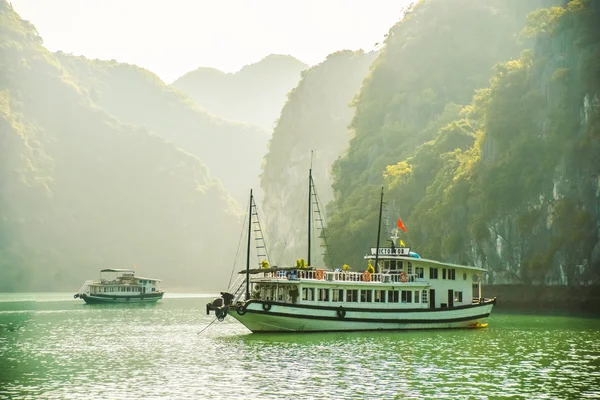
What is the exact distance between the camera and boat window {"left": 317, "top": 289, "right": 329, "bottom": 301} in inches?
2247

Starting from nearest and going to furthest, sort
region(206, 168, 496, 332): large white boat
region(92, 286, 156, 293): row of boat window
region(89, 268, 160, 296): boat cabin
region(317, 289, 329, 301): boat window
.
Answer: region(206, 168, 496, 332): large white boat < region(317, 289, 329, 301): boat window < region(92, 286, 156, 293): row of boat window < region(89, 268, 160, 296): boat cabin

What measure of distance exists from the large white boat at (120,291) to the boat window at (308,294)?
218 ft

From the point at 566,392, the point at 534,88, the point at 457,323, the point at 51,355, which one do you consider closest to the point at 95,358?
the point at 51,355

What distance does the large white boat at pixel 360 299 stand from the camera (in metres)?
56.1

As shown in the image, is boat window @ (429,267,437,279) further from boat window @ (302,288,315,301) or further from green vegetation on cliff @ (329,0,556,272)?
green vegetation on cliff @ (329,0,556,272)

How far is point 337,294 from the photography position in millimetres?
57594

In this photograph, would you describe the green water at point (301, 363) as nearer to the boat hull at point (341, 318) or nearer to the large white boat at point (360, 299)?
the boat hull at point (341, 318)

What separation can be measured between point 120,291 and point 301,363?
3411 inches

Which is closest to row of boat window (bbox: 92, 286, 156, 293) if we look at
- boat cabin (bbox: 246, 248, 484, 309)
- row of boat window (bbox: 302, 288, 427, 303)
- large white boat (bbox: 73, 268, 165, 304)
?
large white boat (bbox: 73, 268, 165, 304)

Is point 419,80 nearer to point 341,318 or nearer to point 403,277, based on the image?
point 403,277

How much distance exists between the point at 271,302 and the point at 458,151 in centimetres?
6613

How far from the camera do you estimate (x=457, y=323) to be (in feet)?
202

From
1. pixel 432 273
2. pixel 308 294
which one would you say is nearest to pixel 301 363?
pixel 308 294

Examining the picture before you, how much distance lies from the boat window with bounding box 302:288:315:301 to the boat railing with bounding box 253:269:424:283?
84 cm
